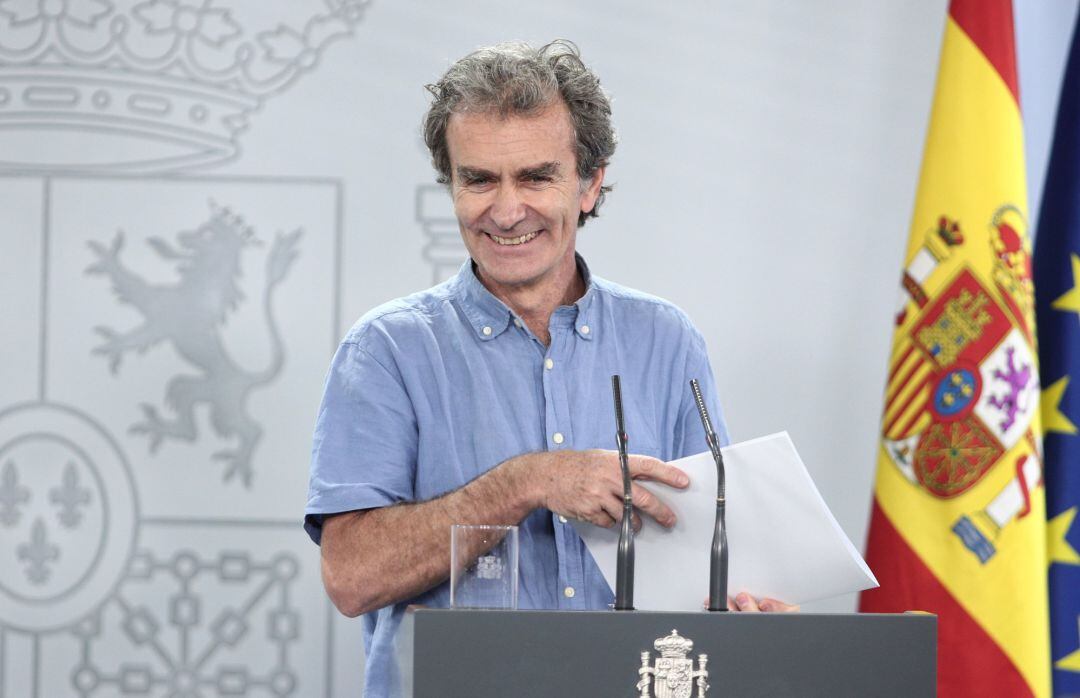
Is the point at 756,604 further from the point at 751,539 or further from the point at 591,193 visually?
the point at 591,193

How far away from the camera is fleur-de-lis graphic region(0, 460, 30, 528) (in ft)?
10.4

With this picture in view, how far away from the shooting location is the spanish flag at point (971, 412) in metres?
2.71

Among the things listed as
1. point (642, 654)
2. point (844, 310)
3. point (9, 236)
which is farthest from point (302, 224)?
point (642, 654)

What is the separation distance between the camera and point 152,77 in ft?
10.5

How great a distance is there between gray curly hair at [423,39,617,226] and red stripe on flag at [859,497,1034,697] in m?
1.29

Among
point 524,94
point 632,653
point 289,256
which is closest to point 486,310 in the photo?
point 524,94

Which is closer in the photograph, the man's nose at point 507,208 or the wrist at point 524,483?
the wrist at point 524,483

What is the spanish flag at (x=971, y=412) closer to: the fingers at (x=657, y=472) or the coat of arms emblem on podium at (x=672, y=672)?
the fingers at (x=657, y=472)

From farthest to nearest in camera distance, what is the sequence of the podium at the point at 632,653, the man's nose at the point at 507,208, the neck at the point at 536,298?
the neck at the point at 536,298, the man's nose at the point at 507,208, the podium at the point at 632,653

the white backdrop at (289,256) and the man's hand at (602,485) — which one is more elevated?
the white backdrop at (289,256)

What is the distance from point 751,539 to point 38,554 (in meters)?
2.28

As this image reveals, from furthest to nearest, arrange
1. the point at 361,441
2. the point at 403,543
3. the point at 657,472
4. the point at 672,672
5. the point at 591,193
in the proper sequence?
the point at 591,193, the point at 361,441, the point at 403,543, the point at 657,472, the point at 672,672

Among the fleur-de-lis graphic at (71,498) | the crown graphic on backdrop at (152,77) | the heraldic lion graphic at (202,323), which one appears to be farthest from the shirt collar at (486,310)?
the fleur-de-lis graphic at (71,498)

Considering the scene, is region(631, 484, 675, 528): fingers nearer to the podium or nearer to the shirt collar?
the podium
